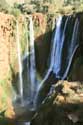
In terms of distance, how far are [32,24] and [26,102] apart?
6.16 meters

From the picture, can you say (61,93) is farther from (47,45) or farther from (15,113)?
(47,45)

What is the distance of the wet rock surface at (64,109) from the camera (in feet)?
36.9

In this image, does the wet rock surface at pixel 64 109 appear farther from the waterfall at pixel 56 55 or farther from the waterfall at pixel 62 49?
the waterfall at pixel 62 49

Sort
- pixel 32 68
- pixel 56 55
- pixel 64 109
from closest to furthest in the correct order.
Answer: pixel 64 109 → pixel 56 55 → pixel 32 68

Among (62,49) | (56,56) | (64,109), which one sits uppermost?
(64,109)

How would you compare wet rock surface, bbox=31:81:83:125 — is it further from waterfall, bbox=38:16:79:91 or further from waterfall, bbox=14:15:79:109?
waterfall, bbox=38:16:79:91

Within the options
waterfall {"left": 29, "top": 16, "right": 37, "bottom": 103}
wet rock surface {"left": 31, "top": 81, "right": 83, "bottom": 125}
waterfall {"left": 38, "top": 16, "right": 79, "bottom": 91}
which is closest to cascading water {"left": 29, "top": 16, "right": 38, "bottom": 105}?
waterfall {"left": 29, "top": 16, "right": 37, "bottom": 103}

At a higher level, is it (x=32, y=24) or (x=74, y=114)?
(x=74, y=114)

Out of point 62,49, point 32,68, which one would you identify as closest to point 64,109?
point 62,49

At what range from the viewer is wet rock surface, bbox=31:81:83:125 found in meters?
11.3

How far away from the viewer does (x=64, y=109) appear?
1195 centimetres

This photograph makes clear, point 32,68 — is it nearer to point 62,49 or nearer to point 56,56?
point 56,56

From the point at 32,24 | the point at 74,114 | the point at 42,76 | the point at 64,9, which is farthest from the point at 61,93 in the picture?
the point at 64,9

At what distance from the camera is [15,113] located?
2120 centimetres
